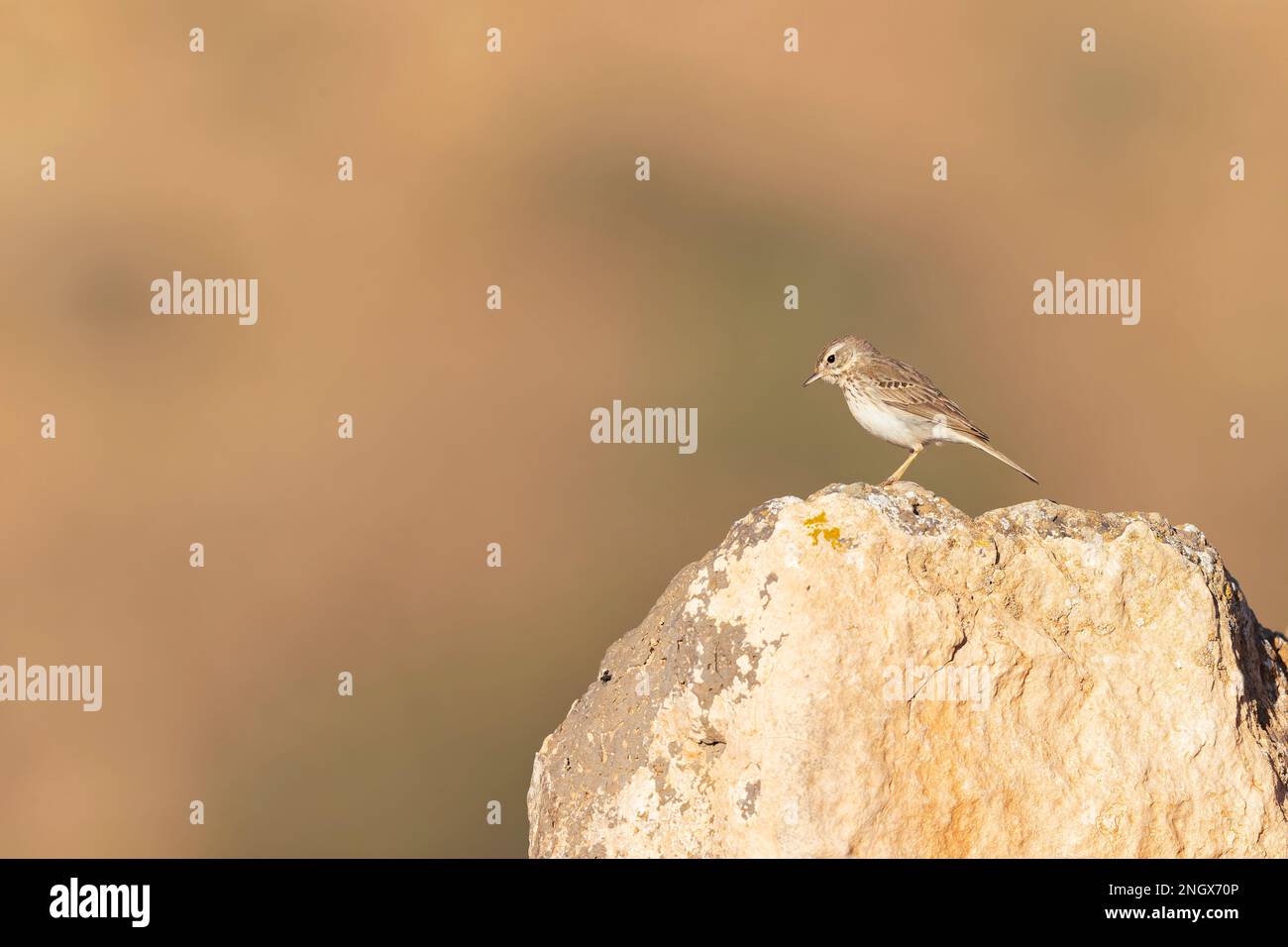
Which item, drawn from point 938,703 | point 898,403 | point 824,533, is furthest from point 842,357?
point 938,703

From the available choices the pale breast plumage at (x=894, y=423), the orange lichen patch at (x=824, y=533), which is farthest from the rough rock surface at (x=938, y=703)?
the pale breast plumage at (x=894, y=423)

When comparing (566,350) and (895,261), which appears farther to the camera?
(895,261)

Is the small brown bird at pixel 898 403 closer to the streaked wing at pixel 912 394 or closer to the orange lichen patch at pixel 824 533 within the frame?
the streaked wing at pixel 912 394

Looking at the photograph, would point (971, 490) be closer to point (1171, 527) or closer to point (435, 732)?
point (435, 732)

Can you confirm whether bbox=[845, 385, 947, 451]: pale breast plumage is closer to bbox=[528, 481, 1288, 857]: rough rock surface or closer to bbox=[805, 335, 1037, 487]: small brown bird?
bbox=[805, 335, 1037, 487]: small brown bird

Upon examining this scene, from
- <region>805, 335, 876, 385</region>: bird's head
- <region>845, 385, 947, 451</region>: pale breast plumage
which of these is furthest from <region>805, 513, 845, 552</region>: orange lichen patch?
<region>805, 335, 876, 385</region>: bird's head

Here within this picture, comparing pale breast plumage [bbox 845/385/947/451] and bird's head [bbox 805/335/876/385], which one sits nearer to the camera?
pale breast plumage [bbox 845/385/947/451]

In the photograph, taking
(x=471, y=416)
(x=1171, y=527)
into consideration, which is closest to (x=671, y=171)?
(x=471, y=416)
